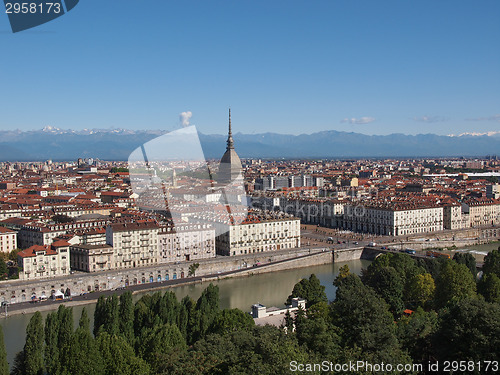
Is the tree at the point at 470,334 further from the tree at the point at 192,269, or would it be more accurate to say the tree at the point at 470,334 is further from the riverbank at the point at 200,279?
the tree at the point at 192,269

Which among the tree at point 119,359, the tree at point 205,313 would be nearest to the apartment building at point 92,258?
the tree at point 205,313

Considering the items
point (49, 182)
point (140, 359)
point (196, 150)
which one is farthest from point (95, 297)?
point (49, 182)

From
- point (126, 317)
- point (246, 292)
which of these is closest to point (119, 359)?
point (126, 317)

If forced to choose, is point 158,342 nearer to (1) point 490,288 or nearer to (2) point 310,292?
→ (2) point 310,292

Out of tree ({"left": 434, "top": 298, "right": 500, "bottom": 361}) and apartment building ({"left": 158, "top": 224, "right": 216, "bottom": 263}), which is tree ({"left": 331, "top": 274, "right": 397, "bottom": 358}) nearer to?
tree ({"left": 434, "top": 298, "right": 500, "bottom": 361})

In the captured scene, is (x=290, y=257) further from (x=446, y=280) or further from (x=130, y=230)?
(x=446, y=280)
